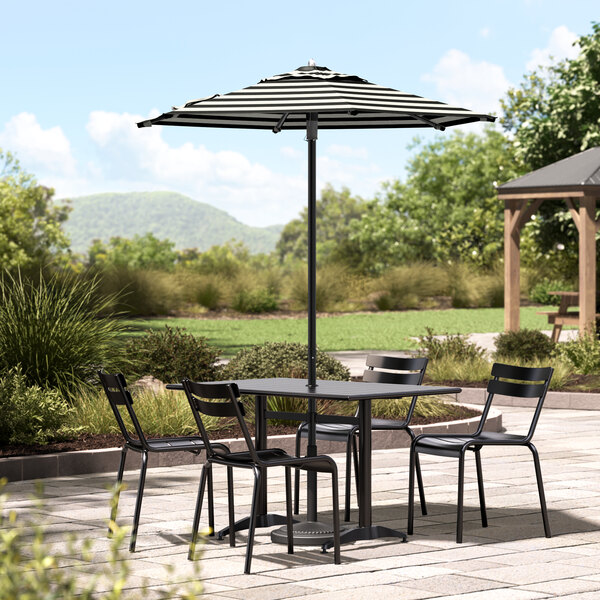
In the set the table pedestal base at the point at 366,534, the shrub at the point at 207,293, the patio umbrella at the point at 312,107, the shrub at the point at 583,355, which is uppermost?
the patio umbrella at the point at 312,107

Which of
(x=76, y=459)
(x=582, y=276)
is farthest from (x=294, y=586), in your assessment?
(x=582, y=276)

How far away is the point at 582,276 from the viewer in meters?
16.8

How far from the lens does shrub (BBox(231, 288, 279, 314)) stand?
108ft

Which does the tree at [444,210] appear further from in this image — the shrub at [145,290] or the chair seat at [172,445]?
the chair seat at [172,445]

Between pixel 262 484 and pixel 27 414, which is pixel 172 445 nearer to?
pixel 262 484

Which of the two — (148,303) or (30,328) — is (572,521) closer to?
(30,328)

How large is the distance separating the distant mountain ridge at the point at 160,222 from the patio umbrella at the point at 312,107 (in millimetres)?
155636

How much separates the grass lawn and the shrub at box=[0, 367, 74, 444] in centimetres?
1066

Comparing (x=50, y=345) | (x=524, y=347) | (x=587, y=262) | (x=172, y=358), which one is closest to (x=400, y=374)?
(x=50, y=345)

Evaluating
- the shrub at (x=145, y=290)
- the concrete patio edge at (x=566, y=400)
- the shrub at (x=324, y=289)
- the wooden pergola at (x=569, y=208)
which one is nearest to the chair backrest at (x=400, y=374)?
the concrete patio edge at (x=566, y=400)

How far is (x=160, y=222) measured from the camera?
576 feet

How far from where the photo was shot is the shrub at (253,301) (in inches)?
1298

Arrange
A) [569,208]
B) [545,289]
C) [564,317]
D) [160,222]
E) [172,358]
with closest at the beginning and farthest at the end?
[172,358], [569,208], [564,317], [545,289], [160,222]

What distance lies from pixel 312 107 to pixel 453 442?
208 centimetres
